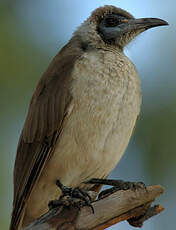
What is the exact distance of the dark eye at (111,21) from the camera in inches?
290

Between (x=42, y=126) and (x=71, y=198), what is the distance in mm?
1233

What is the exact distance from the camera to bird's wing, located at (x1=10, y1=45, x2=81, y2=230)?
19.8ft

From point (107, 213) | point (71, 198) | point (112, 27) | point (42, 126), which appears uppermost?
point (112, 27)

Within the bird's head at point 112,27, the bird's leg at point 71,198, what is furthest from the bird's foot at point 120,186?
the bird's head at point 112,27

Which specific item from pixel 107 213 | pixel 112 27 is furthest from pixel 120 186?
pixel 112 27

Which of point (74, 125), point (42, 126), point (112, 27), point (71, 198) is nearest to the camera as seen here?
point (71, 198)

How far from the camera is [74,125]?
6031 millimetres

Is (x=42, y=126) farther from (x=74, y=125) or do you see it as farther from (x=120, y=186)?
(x=120, y=186)

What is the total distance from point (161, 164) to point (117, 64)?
2.06 m

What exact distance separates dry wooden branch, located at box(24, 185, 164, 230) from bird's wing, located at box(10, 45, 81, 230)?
2.75 ft

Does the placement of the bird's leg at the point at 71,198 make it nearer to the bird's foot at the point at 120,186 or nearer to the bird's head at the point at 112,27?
the bird's foot at the point at 120,186

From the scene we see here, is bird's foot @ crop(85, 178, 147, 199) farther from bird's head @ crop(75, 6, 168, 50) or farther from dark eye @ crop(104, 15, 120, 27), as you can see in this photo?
dark eye @ crop(104, 15, 120, 27)

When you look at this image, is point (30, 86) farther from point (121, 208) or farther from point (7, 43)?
point (121, 208)

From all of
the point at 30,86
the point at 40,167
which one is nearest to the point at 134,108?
the point at 40,167
